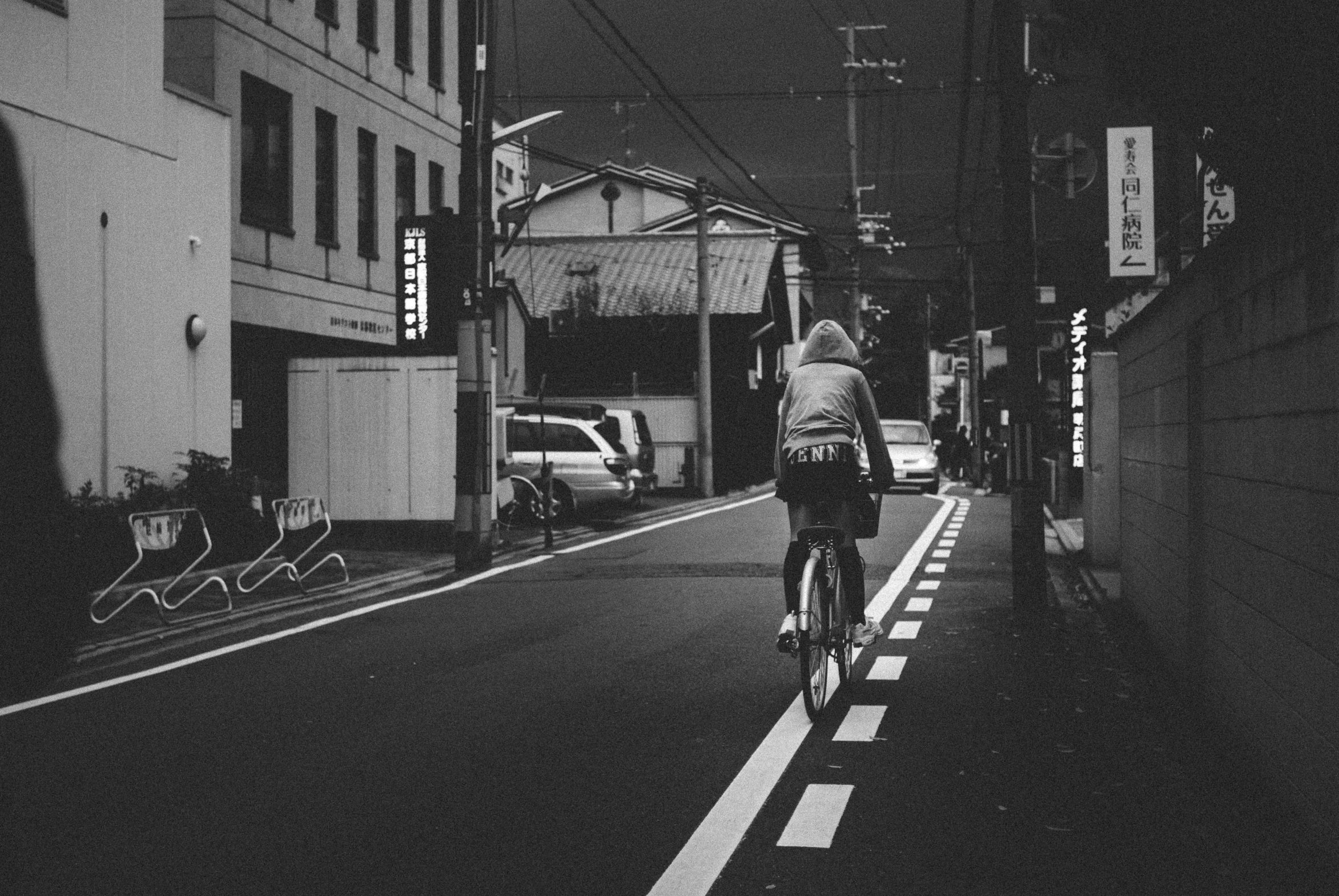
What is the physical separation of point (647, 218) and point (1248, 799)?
58.2 m

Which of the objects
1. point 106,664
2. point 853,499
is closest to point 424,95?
point 106,664

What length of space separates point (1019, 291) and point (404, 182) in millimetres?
18067

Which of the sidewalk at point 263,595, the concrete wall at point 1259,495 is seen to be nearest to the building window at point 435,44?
the sidewalk at point 263,595

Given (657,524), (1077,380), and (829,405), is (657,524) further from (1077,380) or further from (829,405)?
(829,405)

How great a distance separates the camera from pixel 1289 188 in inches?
193

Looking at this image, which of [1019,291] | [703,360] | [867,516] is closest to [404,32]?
[703,360]

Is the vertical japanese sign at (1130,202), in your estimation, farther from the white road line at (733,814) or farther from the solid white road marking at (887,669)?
the white road line at (733,814)

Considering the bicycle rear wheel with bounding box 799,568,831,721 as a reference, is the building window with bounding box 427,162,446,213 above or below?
above

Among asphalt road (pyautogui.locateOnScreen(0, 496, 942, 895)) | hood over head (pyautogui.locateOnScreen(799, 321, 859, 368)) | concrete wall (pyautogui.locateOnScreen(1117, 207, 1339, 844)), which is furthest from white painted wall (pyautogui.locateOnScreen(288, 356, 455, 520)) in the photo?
hood over head (pyautogui.locateOnScreen(799, 321, 859, 368))

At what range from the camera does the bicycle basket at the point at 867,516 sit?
7.49m

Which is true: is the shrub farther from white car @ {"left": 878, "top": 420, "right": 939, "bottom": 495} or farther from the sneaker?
white car @ {"left": 878, "top": 420, "right": 939, "bottom": 495}

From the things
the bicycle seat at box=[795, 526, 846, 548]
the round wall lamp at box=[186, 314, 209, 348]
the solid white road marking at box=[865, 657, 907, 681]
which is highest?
the round wall lamp at box=[186, 314, 209, 348]

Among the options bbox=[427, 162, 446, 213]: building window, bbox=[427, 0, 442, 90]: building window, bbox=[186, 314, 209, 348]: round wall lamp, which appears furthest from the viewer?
bbox=[427, 0, 442, 90]: building window

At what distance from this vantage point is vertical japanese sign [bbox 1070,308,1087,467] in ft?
67.9
